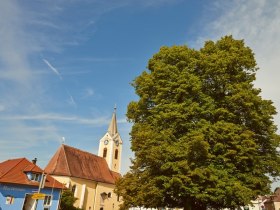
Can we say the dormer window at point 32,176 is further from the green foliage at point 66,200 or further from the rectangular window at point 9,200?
the green foliage at point 66,200

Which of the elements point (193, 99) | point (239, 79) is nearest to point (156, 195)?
point (193, 99)

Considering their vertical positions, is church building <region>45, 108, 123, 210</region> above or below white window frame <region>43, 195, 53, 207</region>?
above

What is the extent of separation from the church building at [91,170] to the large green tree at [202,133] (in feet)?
90.2

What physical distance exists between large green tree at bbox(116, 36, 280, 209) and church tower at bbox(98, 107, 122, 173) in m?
41.4

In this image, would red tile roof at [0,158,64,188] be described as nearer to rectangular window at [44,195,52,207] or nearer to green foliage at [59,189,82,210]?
rectangular window at [44,195,52,207]

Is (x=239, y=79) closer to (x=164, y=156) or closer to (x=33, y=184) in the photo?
(x=164, y=156)

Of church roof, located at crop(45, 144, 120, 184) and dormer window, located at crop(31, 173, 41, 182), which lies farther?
church roof, located at crop(45, 144, 120, 184)

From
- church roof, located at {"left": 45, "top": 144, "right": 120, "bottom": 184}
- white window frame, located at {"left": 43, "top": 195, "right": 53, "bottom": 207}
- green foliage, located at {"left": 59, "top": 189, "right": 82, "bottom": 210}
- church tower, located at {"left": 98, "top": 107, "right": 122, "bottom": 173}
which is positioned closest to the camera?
white window frame, located at {"left": 43, "top": 195, "right": 53, "bottom": 207}

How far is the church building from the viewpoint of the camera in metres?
45.6

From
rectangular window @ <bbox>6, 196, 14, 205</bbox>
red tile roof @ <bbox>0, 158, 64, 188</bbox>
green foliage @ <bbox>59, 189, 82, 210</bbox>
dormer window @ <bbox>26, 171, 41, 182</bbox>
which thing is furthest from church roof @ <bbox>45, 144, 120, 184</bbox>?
rectangular window @ <bbox>6, 196, 14, 205</bbox>

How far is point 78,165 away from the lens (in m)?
50.1

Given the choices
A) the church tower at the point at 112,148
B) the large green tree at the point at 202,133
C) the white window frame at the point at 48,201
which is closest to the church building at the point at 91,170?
the church tower at the point at 112,148

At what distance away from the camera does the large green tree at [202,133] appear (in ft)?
57.2

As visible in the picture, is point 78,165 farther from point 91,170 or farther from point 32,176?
point 32,176
